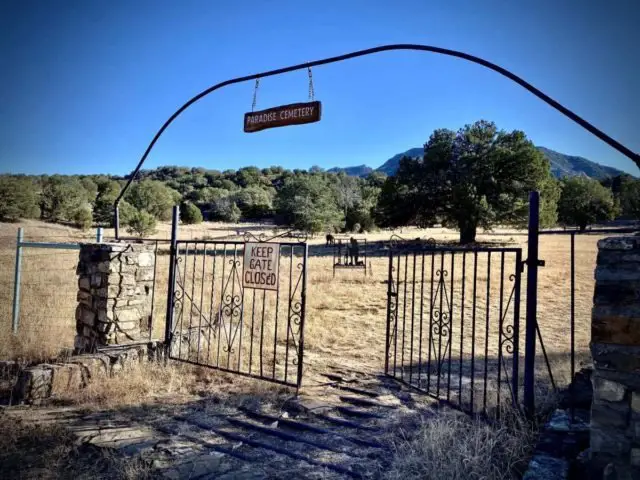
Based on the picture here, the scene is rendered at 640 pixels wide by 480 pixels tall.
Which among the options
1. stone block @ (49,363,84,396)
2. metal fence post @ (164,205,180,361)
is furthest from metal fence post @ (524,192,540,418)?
stone block @ (49,363,84,396)

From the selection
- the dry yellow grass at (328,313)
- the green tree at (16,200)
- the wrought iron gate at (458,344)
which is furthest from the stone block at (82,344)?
the green tree at (16,200)

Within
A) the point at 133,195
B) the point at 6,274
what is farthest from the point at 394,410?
the point at 133,195

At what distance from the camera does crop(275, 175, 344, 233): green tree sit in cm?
3878

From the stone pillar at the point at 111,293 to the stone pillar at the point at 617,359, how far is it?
232 inches

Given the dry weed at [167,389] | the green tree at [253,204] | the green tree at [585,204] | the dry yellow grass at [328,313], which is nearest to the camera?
the dry weed at [167,389]

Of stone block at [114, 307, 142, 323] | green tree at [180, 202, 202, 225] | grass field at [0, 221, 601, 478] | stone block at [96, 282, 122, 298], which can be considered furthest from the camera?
green tree at [180, 202, 202, 225]

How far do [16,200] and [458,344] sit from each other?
32115 mm

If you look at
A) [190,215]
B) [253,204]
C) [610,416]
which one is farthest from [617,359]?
[253,204]

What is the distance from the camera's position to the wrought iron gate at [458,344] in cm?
416

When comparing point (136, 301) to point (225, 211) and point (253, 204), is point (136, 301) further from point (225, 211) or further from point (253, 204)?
point (253, 204)

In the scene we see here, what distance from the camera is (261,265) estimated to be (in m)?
5.43

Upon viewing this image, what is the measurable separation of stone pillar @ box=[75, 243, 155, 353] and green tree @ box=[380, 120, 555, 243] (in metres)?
22.7

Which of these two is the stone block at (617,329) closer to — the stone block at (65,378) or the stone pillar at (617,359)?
the stone pillar at (617,359)

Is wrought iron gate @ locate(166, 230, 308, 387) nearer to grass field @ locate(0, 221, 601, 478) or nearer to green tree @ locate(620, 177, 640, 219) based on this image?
grass field @ locate(0, 221, 601, 478)
